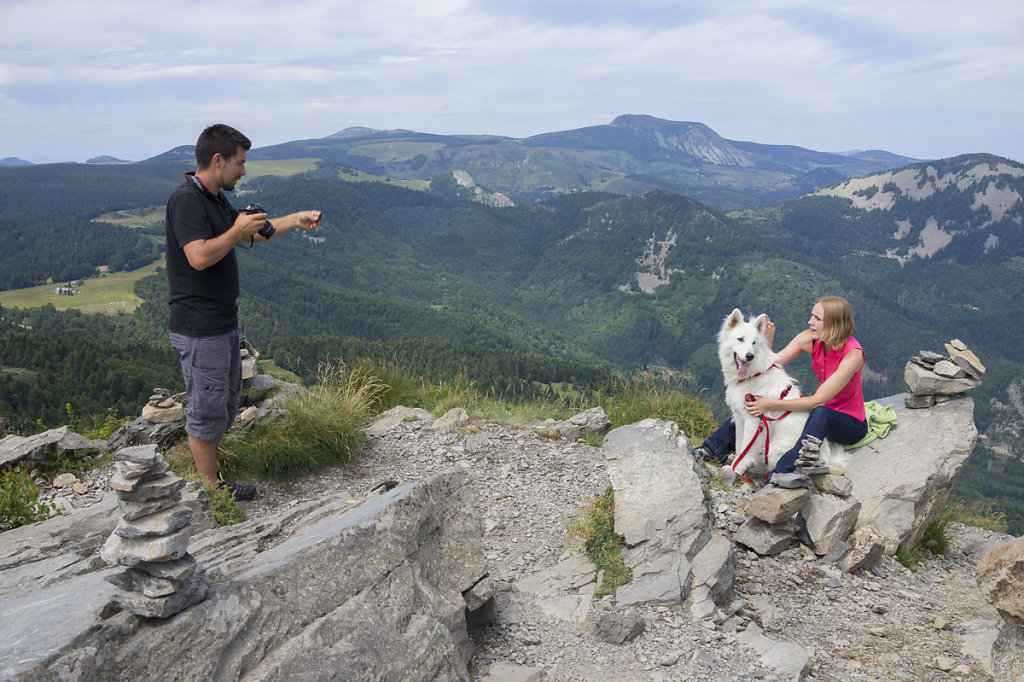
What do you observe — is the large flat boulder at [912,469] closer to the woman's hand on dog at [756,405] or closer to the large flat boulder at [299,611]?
the woman's hand on dog at [756,405]

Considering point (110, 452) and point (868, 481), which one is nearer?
point (868, 481)

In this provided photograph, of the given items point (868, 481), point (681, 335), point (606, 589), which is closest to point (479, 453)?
point (606, 589)

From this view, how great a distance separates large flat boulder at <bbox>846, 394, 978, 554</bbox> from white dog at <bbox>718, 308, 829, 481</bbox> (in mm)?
575

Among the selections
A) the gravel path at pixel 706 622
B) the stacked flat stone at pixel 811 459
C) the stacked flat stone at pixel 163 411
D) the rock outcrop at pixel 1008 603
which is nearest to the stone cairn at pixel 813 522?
the stacked flat stone at pixel 811 459

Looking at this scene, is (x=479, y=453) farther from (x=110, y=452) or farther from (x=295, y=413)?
(x=110, y=452)

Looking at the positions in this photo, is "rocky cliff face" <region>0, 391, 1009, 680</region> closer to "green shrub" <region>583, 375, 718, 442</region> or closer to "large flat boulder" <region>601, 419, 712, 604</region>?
"large flat boulder" <region>601, 419, 712, 604</region>

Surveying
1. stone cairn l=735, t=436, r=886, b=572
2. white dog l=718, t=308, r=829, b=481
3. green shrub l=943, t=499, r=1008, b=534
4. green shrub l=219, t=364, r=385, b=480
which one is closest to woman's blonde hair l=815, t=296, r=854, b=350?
white dog l=718, t=308, r=829, b=481

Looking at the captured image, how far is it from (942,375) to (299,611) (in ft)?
23.9

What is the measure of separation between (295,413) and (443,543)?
4.20 meters

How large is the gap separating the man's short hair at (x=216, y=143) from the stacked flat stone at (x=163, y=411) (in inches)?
163

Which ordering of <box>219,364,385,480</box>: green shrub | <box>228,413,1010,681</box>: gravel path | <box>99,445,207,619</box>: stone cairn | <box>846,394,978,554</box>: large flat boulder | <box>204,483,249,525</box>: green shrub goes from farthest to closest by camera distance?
<box>219,364,385,480</box>: green shrub → <box>846,394,978,554</box>: large flat boulder → <box>204,483,249,525</box>: green shrub → <box>228,413,1010,681</box>: gravel path → <box>99,445,207,619</box>: stone cairn

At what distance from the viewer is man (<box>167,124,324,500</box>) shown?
4.51 metres

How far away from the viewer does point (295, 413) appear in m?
7.50

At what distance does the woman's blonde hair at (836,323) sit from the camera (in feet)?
20.5
